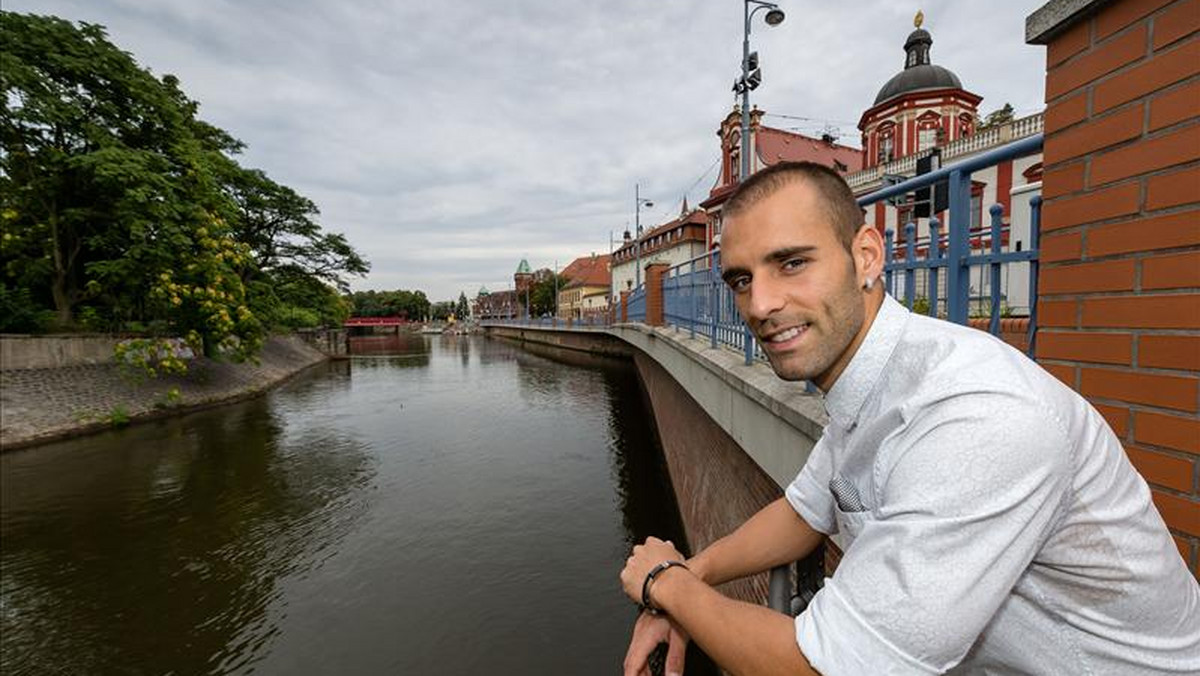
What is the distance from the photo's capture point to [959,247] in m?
2.41

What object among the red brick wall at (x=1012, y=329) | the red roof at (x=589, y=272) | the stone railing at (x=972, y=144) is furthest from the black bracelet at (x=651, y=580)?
the red roof at (x=589, y=272)

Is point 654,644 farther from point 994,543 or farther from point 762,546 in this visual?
point 994,543

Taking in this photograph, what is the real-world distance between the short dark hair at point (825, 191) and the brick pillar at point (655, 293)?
11551mm

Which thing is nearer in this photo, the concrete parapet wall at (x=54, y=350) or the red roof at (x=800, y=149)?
the concrete parapet wall at (x=54, y=350)

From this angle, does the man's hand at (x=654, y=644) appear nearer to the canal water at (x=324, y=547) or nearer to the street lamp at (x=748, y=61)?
the canal water at (x=324, y=547)

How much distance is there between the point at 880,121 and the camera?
1057 inches

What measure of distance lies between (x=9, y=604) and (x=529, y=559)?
7.78 metres

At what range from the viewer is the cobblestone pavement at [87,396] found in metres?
14.6

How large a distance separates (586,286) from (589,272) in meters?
5.23

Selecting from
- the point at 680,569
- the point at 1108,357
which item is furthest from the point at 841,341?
the point at 1108,357

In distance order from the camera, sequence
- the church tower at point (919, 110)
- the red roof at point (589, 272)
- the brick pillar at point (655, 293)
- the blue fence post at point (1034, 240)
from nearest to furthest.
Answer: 1. the blue fence post at point (1034, 240)
2. the brick pillar at point (655, 293)
3. the church tower at point (919, 110)
4. the red roof at point (589, 272)

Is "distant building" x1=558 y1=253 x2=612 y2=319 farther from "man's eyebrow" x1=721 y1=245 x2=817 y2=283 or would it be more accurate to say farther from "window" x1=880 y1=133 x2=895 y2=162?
"man's eyebrow" x1=721 y1=245 x2=817 y2=283

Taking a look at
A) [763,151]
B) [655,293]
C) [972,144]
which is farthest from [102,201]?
[763,151]

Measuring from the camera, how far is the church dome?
2533cm
